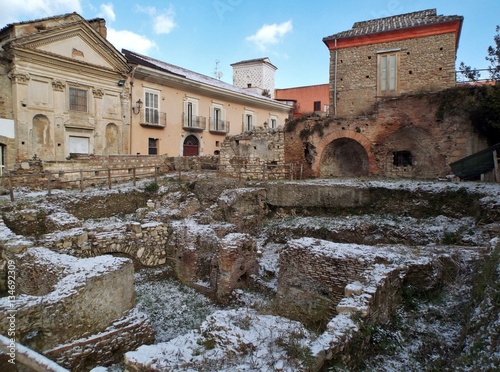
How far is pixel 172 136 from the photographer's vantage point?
77.9 feet

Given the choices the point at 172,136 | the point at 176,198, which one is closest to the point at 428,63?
the point at 176,198

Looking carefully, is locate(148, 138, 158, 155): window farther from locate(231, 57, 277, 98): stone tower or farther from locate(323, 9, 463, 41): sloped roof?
locate(231, 57, 277, 98): stone tower

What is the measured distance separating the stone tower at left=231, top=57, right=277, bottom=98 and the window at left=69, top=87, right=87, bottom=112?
1992 cm

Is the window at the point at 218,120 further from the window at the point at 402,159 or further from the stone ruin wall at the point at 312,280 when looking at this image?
the stone ruin wall at the point at 312,280

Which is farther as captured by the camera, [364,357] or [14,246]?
[14,246]

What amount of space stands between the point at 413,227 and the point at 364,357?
6.24m

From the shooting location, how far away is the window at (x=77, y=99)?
18859mm

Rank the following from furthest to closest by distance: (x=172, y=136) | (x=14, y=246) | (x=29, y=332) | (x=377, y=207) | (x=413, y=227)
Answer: (x=172, y=136) → (x=377, y=207) → (x=413, y=227) → (x=14, y=246) → (x=29, y=332)

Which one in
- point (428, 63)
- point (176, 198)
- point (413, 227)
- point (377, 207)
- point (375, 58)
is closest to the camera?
point (413, 227)

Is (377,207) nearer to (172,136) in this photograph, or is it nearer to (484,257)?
(484,257)

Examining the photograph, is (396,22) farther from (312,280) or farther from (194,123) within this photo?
(312,280)

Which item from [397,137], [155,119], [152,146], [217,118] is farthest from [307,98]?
[397,137]

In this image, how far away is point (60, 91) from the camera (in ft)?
60.0

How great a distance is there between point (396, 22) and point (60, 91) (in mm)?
18930
